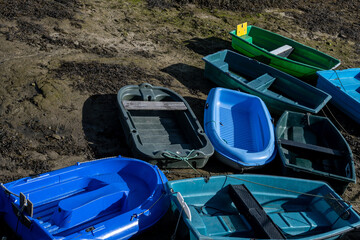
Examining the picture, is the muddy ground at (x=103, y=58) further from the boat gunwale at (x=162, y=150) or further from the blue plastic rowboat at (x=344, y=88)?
the boat gunwale at (x=162, y=150)

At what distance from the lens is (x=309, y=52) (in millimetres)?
9672

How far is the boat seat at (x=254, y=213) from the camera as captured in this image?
15.3 ft

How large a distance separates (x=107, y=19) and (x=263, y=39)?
169 inches

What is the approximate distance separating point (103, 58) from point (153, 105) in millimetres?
2580

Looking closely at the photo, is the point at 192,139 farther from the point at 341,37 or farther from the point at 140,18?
the point at 341,37

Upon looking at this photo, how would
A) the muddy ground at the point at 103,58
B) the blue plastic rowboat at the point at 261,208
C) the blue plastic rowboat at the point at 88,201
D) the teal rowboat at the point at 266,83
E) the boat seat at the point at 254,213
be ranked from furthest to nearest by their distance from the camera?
the teal rowboat at the point at 266,83, the muddy ground at the point at 103,58, the blue plastic rowboat at the point at 261,208, the boat seat at the point at 254,213, the blue plastic rowboat at the point at 88,201

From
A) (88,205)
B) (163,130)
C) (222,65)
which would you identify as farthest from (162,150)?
(222,65)

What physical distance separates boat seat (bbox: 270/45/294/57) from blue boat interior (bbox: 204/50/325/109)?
1.02 m

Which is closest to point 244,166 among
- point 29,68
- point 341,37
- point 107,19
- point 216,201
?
point 216,201

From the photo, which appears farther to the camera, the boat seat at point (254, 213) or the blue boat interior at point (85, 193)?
the boat seat at point (254, 213)

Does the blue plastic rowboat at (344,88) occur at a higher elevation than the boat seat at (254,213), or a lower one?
higher

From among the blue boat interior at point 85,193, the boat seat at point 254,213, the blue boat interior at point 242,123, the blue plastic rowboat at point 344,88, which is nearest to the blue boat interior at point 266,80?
the blue boat interior at point 242,123

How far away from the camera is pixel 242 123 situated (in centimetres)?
725

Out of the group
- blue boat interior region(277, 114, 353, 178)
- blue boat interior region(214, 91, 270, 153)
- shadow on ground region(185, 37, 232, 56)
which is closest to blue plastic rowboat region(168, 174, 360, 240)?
blue boat interior region(277, 114, 353, 178)
